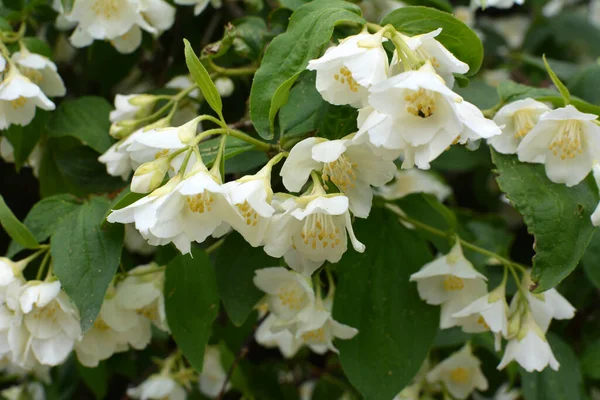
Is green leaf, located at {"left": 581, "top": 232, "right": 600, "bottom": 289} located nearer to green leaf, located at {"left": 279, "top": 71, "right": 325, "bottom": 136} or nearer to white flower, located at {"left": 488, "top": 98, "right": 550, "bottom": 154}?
white flower, located at {"left": 488, "top": 98, "right": 550, "bottom": 154}

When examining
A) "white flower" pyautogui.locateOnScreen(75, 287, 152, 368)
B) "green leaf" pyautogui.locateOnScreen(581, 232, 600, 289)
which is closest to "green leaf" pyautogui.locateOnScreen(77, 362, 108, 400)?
"white flower" pyautogui.locateOnScreen(75, 287, 152, 368)

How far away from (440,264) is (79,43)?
41.1 inches

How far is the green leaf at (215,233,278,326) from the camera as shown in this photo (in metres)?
1.49

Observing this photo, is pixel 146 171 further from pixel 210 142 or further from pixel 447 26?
pixel 447 26

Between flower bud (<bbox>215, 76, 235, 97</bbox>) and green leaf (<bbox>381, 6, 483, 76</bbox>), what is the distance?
538 millimetres

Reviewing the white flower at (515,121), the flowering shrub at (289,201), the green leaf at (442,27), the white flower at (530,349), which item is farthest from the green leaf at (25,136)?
the white flower at (530,349)

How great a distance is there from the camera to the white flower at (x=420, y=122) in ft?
3.33

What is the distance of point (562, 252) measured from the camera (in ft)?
3.96

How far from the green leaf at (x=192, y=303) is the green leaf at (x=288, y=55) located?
1.34 ft

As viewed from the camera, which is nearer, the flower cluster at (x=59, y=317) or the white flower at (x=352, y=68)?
the white flower at (x=352, y=68)

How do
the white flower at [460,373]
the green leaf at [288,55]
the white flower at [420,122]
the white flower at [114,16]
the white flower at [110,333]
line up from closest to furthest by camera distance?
the white flower at [420,122] < the green leaf at [288,55] < the white flower at [110,333] < the white flower at [114,16] < the white flower at [460,373]

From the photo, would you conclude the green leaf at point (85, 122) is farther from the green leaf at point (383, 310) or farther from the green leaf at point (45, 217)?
the green leaf at point (383, 310)

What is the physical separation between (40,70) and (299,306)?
2.77ft

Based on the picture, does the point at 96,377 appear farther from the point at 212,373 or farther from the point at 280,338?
the point at 280,338
